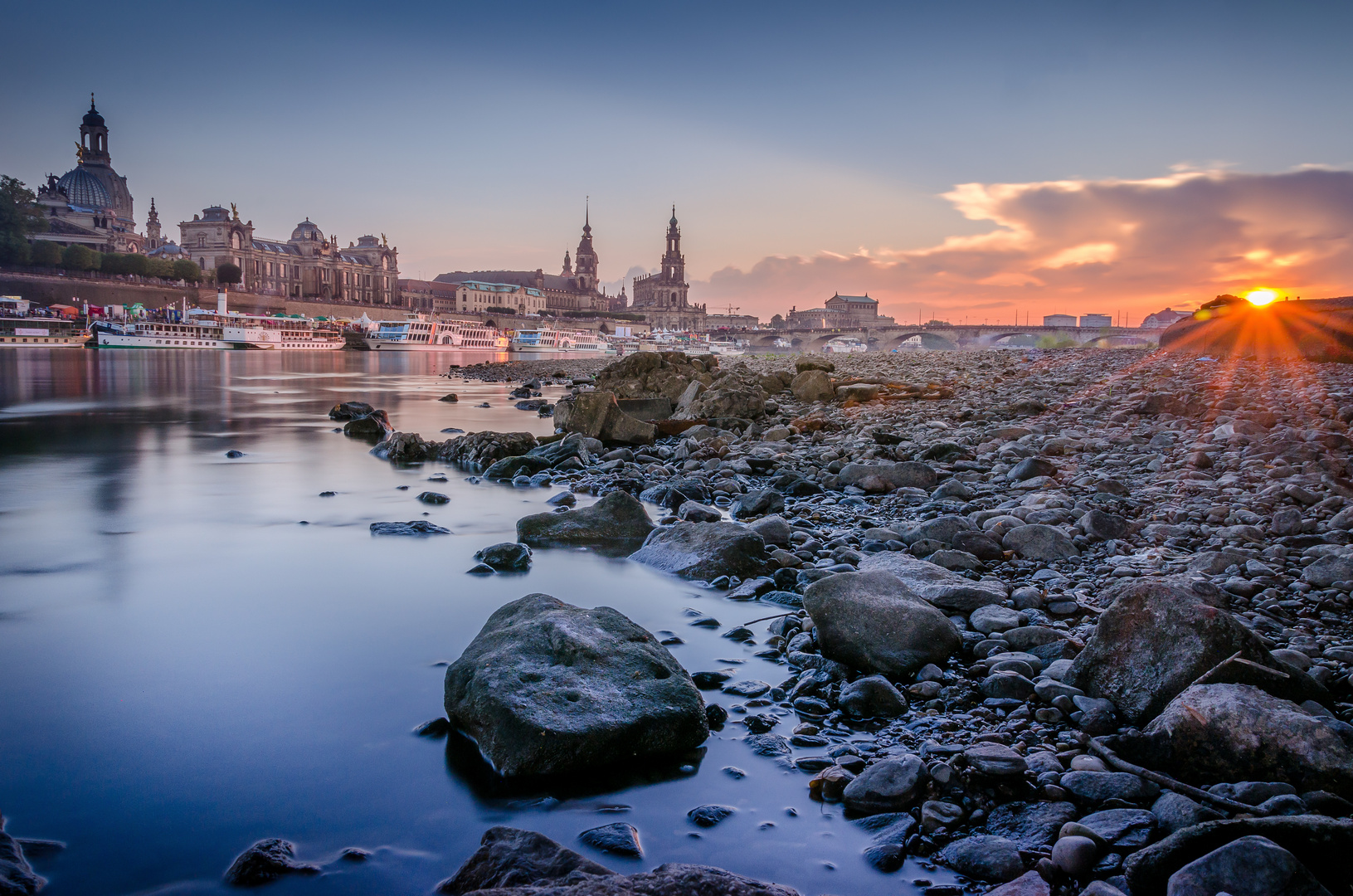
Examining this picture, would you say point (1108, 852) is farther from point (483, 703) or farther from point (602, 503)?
point (602, 503)

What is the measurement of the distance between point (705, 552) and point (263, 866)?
3775 millimetres

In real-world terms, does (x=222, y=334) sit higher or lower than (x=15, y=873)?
higher

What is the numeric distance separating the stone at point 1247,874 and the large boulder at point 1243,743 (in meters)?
0.61

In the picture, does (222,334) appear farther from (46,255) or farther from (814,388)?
(814,388)

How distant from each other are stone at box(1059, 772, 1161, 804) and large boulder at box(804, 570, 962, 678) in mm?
1108

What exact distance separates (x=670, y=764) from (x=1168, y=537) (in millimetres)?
4308

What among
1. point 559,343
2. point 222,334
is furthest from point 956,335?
point 222,334

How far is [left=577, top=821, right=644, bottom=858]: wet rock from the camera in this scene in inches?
107

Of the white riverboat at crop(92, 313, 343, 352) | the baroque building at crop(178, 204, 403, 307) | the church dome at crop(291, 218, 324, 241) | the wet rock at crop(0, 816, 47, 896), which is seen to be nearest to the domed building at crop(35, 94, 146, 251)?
the baroque building at crop(178, 204, 403, 307)

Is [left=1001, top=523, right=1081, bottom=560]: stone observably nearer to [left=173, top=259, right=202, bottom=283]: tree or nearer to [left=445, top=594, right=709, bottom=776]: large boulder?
[left=445, top=594, right=709, bottom=776]: large boulder

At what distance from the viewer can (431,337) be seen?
334 feet

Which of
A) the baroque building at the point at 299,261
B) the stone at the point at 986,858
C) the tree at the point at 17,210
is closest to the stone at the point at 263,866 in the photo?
the stone at the point at 986,858

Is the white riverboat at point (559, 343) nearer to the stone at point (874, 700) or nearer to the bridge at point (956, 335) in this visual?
the bridge at point (956, 335)

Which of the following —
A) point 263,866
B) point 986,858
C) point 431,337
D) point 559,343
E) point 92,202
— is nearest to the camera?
point 986,858
